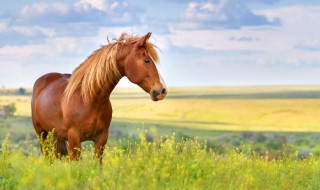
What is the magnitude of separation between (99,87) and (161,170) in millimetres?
2384

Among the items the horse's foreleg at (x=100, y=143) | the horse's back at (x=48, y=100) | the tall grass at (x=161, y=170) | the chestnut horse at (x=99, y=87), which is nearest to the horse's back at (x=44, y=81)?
the horse's back at (x=48, y=100)

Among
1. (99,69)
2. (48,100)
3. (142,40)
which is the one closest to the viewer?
(142,40)

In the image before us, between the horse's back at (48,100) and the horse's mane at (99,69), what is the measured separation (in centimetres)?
53

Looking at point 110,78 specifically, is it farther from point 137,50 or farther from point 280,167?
point 280,167

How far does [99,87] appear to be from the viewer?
37.5 ft

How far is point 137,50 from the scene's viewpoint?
1098 centimetres

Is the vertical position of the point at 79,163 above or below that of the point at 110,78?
below

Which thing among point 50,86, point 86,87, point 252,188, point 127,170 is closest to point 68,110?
point 86,87

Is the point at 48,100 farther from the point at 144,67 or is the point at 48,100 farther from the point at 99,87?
the point at 144,67

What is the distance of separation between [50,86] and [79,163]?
2579 millimetres

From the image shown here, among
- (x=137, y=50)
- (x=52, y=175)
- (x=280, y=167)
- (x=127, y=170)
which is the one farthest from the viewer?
(x=280, y=167)

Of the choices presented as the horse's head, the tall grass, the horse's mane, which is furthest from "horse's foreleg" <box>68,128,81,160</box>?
the horse's head

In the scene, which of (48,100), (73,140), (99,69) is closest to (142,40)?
(99,69)

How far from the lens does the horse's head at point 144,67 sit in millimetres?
10719
